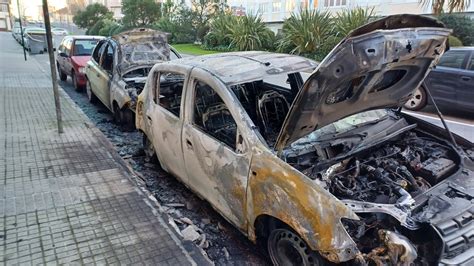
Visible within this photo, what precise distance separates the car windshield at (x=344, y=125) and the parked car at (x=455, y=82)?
406 cm

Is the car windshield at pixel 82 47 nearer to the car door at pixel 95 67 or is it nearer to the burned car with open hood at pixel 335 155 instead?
the car door at pixel 95 67

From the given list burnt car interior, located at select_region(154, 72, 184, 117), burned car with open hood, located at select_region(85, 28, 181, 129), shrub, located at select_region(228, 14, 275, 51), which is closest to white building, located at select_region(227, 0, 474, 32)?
shrub, located at select_region(228, 14, 275, 51)

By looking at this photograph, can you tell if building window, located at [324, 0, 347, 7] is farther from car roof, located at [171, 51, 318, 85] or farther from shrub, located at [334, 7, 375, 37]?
car roof, located at [171, 51, 318, 85]

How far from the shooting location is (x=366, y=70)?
2623 mm

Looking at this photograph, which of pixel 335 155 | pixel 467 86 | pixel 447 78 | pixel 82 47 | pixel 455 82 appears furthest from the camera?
pixel 82 47

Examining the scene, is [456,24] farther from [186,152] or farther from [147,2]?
[147,2]

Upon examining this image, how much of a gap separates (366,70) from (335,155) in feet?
3.41

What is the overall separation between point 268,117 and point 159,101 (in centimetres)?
147

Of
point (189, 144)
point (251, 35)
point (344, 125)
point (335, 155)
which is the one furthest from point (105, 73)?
point (251, 35)

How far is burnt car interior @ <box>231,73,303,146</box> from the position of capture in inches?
162

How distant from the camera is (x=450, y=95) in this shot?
785 centimetres

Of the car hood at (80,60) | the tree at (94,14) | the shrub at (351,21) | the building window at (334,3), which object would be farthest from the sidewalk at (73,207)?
the tree at (94,14)

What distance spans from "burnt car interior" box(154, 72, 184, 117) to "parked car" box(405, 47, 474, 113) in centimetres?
517

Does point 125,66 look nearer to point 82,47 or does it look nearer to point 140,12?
point 82,47
